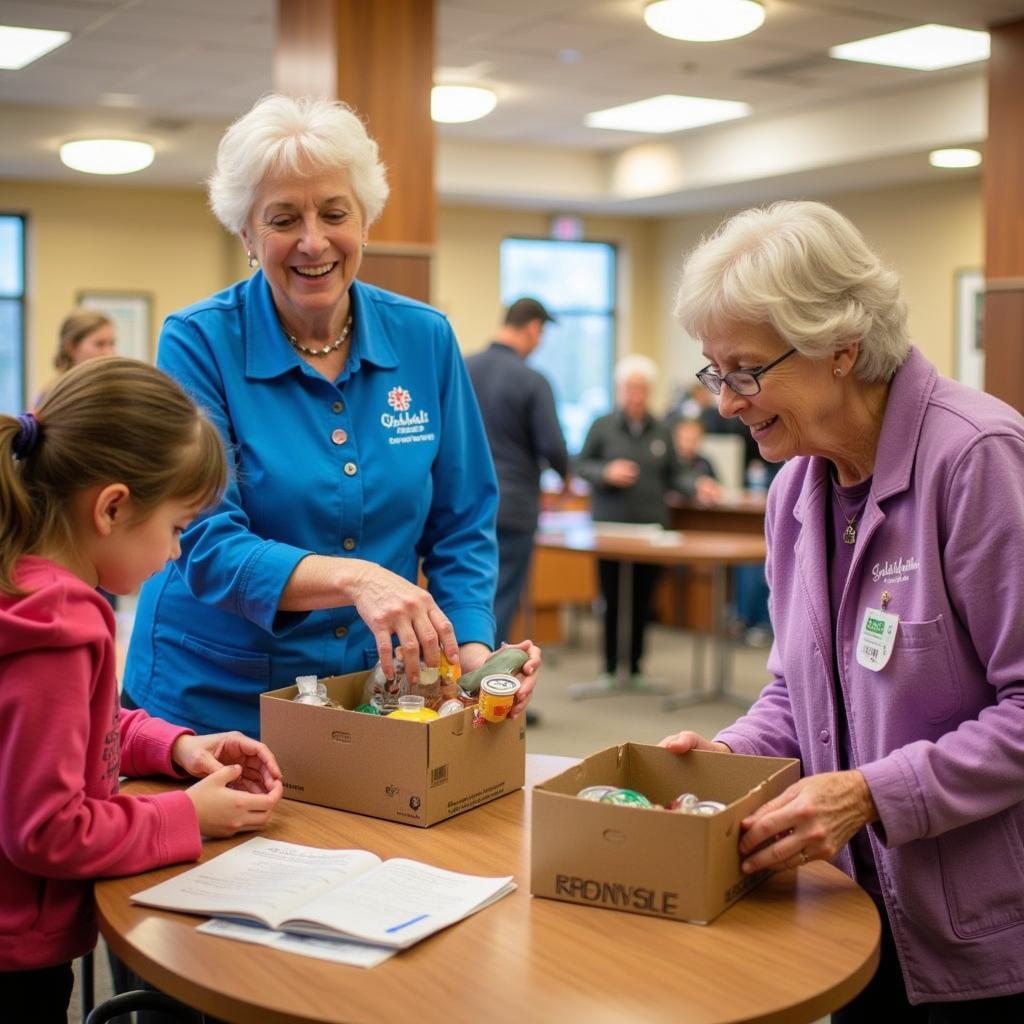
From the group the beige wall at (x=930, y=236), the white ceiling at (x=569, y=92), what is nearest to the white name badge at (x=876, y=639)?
the white ceiling at (x=569, y=92)

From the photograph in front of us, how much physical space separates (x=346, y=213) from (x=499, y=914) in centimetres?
109

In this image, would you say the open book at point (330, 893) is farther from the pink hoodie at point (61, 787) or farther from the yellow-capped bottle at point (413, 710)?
the yellow-capped bottle at point (413, 710)

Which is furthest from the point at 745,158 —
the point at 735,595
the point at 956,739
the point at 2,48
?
the point at 956,739

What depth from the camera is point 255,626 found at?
1939mm

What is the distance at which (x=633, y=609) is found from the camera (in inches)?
281

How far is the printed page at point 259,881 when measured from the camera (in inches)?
56.1

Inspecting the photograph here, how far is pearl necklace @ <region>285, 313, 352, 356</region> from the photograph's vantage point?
2066 millimetres

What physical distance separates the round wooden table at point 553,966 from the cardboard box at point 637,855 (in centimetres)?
2

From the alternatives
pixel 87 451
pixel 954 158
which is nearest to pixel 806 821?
pixel 87 451

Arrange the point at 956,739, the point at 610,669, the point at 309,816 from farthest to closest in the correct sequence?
the point at 610,669 → the point at 309,816 → the point at 956,739

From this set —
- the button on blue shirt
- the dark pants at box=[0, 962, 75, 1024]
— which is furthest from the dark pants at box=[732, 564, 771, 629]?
the dark pants at box=[0, 962, 75, 1024]

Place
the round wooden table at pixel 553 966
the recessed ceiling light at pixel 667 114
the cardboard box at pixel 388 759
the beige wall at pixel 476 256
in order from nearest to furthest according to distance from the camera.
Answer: the round wooden table at pixel 553 966
the cardboard box at pixel 388 759
the recessed ceiling light at pixel 667 114
the beige wall at pixel 476 256

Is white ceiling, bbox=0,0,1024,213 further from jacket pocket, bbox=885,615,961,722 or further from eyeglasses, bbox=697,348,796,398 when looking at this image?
jacket pocket, bbox=885,615,961,722

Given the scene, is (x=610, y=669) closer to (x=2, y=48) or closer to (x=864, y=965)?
(x=2, y=48)
